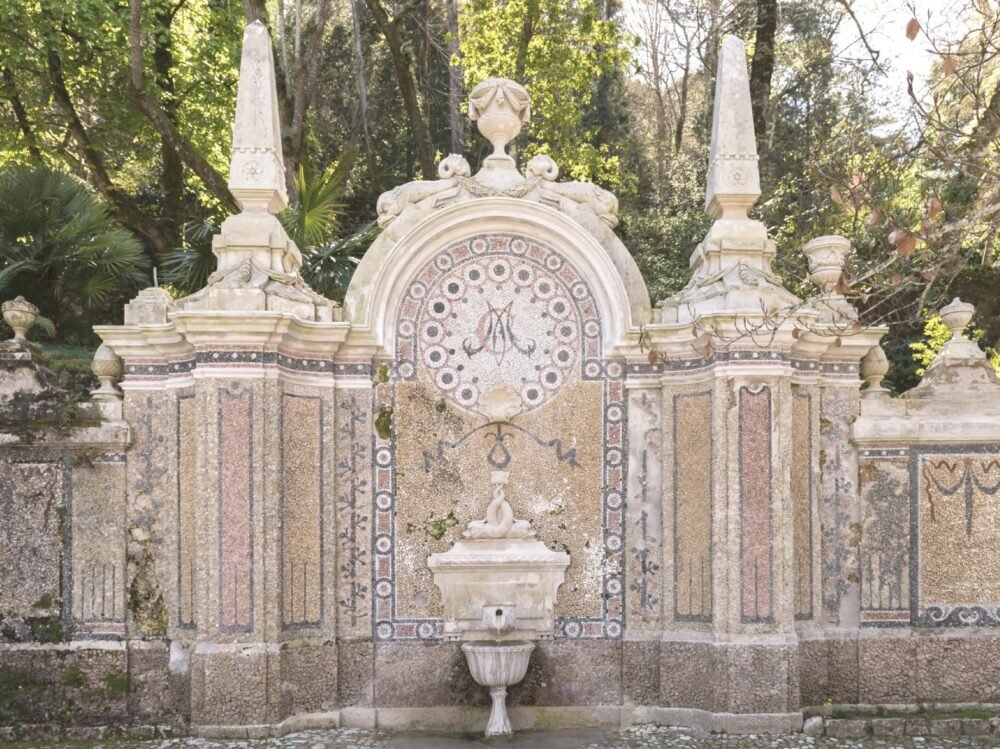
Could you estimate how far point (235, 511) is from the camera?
6887 millimetres

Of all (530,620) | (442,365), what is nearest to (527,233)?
(442,365)

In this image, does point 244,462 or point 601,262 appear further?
point 601,262

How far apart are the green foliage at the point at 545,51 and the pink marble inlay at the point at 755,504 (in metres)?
9.03

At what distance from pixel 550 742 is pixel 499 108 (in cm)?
508

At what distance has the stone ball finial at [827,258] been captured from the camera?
7332 millimetres

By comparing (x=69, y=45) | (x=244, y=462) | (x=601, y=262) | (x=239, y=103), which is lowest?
(x=244, y=462)

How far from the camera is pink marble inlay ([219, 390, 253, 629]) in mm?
6824

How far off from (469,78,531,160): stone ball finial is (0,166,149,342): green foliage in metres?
5.23

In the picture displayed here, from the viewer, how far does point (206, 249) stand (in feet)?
35.3

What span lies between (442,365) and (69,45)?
1116 cm

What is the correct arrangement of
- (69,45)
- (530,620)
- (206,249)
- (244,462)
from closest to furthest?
(244,462) < (530,620) < (206,249) < (69,45)

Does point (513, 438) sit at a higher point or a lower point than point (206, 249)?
lower

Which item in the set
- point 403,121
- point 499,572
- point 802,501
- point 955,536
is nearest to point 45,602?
point 499,572

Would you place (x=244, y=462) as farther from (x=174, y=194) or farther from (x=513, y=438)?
(x=174, y=194)
